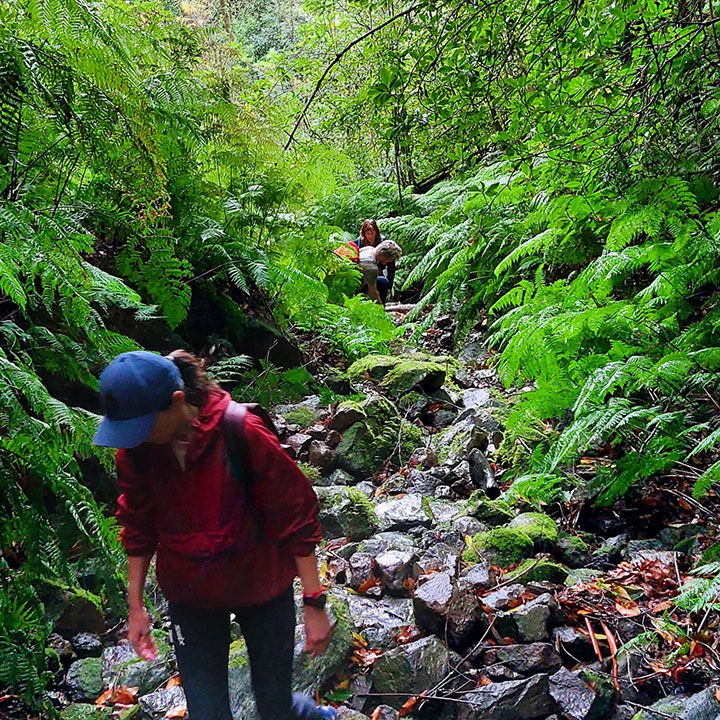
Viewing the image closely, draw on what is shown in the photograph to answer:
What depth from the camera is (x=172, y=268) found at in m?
4.09

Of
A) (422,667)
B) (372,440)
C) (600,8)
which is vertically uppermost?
(600,8)

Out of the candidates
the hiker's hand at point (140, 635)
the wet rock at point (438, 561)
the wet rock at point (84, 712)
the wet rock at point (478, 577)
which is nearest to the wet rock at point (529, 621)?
the wet rock at point (478, 577)

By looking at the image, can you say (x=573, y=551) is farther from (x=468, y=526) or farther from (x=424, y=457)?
(x=424, y=457)

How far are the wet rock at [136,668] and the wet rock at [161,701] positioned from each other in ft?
0.30

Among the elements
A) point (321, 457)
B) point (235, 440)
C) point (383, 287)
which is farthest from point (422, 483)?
point (383, 287)

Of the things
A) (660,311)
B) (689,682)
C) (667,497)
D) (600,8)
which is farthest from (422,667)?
(600,8)

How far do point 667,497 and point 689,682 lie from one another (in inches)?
53.1

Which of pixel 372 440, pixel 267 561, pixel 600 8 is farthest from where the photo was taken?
pixel 372 440

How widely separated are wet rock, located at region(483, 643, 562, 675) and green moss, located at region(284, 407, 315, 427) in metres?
2.42

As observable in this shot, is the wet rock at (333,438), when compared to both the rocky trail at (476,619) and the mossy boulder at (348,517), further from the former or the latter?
the mossy boulder at (348,517)

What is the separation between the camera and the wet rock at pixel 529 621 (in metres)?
2.58

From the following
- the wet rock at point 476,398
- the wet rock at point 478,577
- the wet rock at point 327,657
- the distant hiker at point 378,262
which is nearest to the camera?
the wet rock at point 327,657

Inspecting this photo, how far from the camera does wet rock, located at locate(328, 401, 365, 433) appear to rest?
14.5 ft

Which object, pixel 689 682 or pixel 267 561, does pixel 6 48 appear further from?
pixel 689 682
